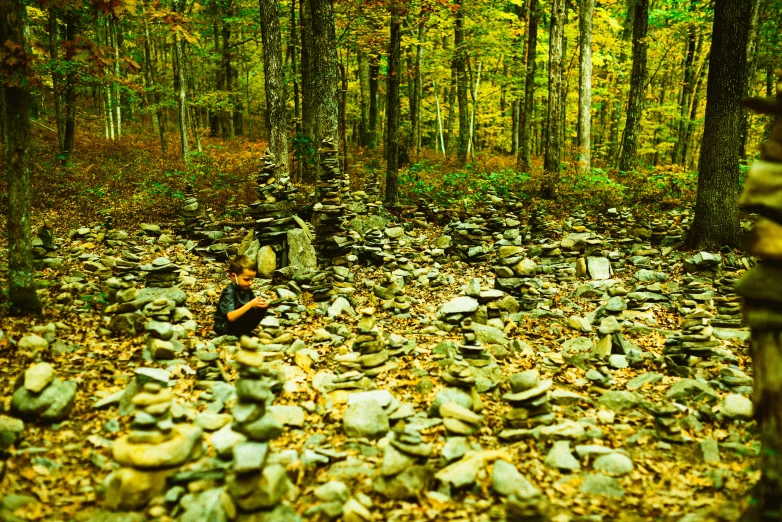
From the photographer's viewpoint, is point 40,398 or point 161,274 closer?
point 40,398

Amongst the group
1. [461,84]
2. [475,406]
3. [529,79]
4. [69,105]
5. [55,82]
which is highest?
[461,84]

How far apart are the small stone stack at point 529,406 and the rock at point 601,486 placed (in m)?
Result: 0.87

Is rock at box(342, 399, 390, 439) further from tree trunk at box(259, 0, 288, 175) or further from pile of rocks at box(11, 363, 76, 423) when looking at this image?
tree trunk at box(259, 0, 288, 175)

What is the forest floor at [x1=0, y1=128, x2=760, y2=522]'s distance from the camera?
3.45m

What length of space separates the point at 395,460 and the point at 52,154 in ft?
69.2

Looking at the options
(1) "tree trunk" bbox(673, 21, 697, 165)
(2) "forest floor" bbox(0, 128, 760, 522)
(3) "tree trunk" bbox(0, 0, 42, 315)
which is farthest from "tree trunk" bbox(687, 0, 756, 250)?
(1) "tree trunk" bbox(673, 21, 697, 165)

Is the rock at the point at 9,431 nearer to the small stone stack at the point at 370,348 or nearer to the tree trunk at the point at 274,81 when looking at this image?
the small stone stack at the point at 370,348

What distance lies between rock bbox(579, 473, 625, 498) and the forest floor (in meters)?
0.01

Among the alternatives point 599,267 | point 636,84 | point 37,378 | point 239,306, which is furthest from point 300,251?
point 636,84

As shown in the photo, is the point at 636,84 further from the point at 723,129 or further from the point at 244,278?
the point at 244,278

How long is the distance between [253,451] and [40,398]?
8.30ft

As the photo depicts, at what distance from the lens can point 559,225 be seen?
13.1 m

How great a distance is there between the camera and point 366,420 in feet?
14.8

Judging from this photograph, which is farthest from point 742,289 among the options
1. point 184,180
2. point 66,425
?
point 184,180
